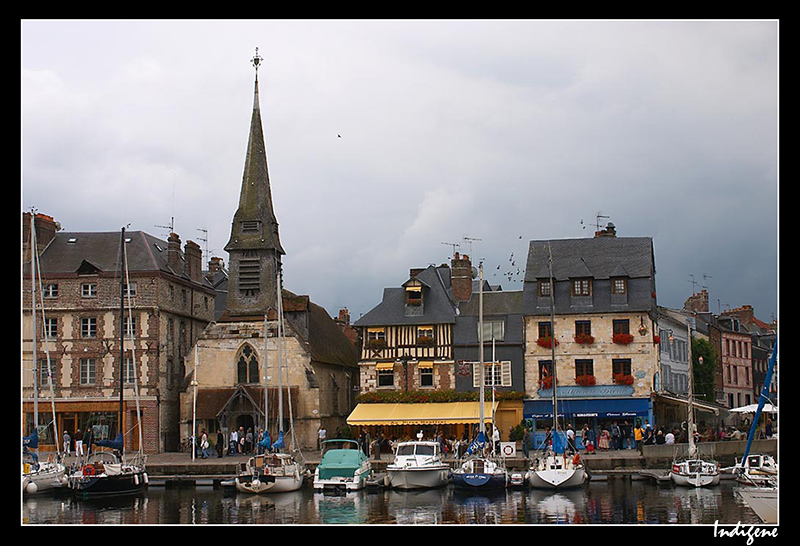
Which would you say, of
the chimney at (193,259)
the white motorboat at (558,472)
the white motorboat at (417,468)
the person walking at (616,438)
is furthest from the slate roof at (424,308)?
the white motorboat at (558,472)

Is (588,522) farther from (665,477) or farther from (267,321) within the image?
(267,321)

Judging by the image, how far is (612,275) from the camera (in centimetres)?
4250

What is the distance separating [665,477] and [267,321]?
19.0 meters

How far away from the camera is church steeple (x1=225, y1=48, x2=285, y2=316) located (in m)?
44.5

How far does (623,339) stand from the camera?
136ft

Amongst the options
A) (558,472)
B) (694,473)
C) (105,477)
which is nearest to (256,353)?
(105,477)

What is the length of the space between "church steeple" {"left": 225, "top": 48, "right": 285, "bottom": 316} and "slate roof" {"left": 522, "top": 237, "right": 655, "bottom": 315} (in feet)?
38.0

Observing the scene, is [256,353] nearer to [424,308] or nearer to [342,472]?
[424,308]

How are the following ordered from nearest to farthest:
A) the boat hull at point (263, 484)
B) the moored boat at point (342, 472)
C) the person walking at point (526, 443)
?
the boat hull at point (263, 484) < the moored boat at point (342, 472) < the person walking at point (526, 443)

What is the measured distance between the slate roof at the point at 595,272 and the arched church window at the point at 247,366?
480 inches

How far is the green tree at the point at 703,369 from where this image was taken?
5206 cm

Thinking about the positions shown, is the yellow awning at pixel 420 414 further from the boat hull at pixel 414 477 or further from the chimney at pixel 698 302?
the chimney at pixel 698 302

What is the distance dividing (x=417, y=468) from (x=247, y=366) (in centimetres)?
1368
